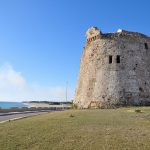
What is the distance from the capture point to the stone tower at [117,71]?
35406 millimetres

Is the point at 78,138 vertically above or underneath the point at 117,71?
underneath

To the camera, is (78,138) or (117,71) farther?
(117,71)

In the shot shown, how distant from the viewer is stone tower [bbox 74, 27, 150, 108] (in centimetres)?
3541

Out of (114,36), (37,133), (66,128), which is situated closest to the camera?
(37,133)

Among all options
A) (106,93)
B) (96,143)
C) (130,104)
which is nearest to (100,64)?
(106,93)

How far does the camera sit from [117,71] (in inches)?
1414

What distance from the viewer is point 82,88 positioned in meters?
39.7

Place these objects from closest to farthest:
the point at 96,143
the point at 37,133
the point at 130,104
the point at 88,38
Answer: the point at 96,143 < the point at 37,133 < the point at 130,104 < the point at 88,38

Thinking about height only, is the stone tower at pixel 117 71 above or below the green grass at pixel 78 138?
above

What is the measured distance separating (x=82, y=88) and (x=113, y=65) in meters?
6.02

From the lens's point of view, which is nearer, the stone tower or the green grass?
the green grass

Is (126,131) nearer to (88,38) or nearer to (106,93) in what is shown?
(106,93)

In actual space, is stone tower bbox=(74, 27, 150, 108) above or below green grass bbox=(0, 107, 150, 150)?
above

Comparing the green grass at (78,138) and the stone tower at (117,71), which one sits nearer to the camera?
the green grass at (78,138)
